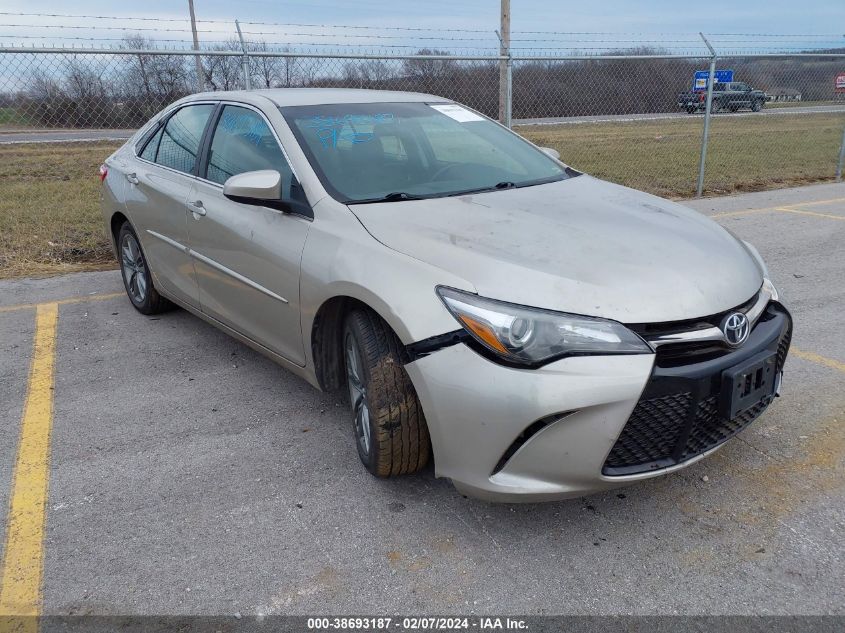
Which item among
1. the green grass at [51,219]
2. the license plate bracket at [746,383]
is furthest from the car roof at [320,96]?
the green grass at [51,219]

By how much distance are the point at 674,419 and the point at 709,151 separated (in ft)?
47.9

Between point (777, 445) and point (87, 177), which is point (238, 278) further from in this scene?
point (87, 177)

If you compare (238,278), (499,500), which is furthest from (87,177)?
(499,500)

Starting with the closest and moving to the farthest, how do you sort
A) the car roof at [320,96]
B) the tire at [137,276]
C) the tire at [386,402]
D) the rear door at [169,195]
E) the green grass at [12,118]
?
the tire at [386,402], the car roof at [320,96], the rear door at [169,195], the tire at [137,276], the green grass at [12,118]

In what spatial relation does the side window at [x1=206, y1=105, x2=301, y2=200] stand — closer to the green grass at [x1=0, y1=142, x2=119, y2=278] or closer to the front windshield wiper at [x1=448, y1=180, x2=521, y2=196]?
the front windshield wiper at [x1=448, y1=180, x2=521, y2=196]

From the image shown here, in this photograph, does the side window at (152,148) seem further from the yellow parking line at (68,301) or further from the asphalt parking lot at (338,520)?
the asphalt parking lot at (338,520)

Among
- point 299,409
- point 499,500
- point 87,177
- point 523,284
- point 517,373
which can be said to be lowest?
point 87,177

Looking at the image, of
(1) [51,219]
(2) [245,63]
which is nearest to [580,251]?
(2) [245,63]

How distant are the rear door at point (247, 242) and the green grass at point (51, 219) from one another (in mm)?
3265

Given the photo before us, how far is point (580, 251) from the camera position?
8.39ft

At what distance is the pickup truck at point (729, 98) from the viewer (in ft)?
47.2

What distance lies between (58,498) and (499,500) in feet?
5.89

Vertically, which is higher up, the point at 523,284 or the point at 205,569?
the point at 523,284

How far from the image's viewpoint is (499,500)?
7.84 ft
